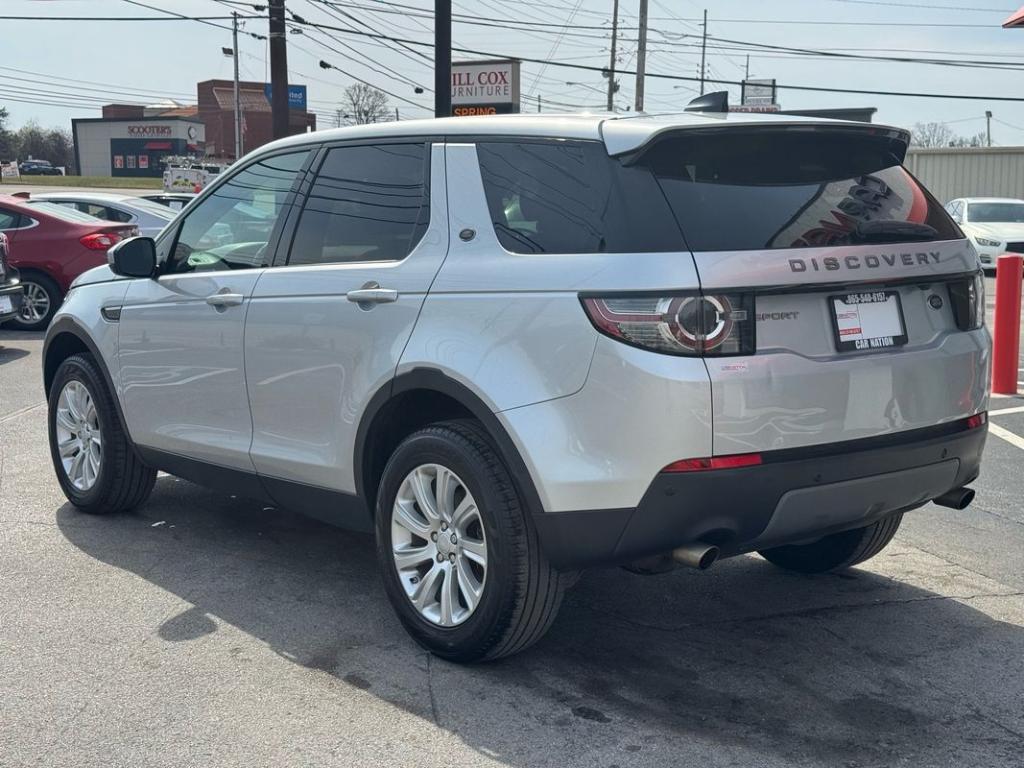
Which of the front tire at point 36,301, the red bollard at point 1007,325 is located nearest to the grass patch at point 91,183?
the front tire at point 36,301

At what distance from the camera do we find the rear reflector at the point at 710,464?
3564mm

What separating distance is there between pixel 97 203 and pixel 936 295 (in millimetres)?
14539

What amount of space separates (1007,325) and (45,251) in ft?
35.0

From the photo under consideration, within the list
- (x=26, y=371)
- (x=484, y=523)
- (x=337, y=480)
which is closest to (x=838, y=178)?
(x=484, y=523)

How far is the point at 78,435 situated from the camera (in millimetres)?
6281

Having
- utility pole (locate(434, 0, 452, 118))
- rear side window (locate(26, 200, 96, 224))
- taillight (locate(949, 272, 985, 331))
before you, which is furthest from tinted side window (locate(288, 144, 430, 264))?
utility pole (locate(434, 0, 452, 118))

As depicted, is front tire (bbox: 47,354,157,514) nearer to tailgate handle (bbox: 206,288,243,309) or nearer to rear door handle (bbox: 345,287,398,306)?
tailgate handle (bbox: 206,288,243,309)

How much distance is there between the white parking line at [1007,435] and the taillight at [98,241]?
10.3m

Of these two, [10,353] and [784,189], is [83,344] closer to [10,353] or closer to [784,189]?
[784,189]

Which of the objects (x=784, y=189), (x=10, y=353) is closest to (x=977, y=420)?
(x=784, y=189)

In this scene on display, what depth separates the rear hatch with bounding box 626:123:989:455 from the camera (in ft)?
11.8

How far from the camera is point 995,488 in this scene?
675cm

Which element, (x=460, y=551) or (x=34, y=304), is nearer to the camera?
(x=460, y=551)

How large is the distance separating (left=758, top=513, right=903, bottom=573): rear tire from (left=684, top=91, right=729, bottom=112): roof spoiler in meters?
1.71
